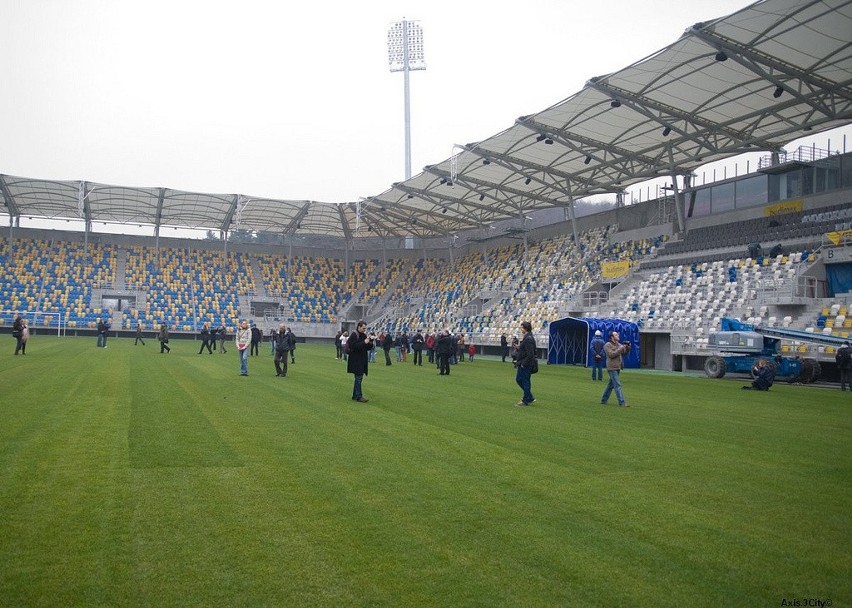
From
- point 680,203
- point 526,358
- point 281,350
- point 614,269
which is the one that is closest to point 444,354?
point 281,350

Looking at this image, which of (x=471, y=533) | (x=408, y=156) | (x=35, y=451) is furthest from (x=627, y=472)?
(x=408, y=156)

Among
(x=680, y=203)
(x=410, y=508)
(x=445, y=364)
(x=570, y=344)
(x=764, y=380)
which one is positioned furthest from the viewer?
(x=680, y=203)

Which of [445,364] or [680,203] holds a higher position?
[680,203]

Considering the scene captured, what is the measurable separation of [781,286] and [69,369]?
86.2 ft

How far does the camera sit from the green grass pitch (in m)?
4.19

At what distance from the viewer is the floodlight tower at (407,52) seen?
63.3 m

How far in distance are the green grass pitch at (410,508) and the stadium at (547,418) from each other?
34 mm

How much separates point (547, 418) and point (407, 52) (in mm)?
58007

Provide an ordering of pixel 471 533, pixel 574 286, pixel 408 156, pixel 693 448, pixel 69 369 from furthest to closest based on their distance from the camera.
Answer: pixel 408 156, pixel 574 286, pixel 69 369, pixel 693 448, pixel 471 533

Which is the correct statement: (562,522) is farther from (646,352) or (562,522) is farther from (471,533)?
(646,352)

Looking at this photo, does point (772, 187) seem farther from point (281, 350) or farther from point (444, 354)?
point (281, 350)

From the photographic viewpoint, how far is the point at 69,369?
758 inches

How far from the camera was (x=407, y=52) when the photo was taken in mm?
64000

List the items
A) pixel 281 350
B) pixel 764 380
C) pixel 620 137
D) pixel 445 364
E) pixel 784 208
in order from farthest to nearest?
pixel 784 208 → pixel 620 137 → pixel 445 364 → pixel 764 380 → pixel 281 350
